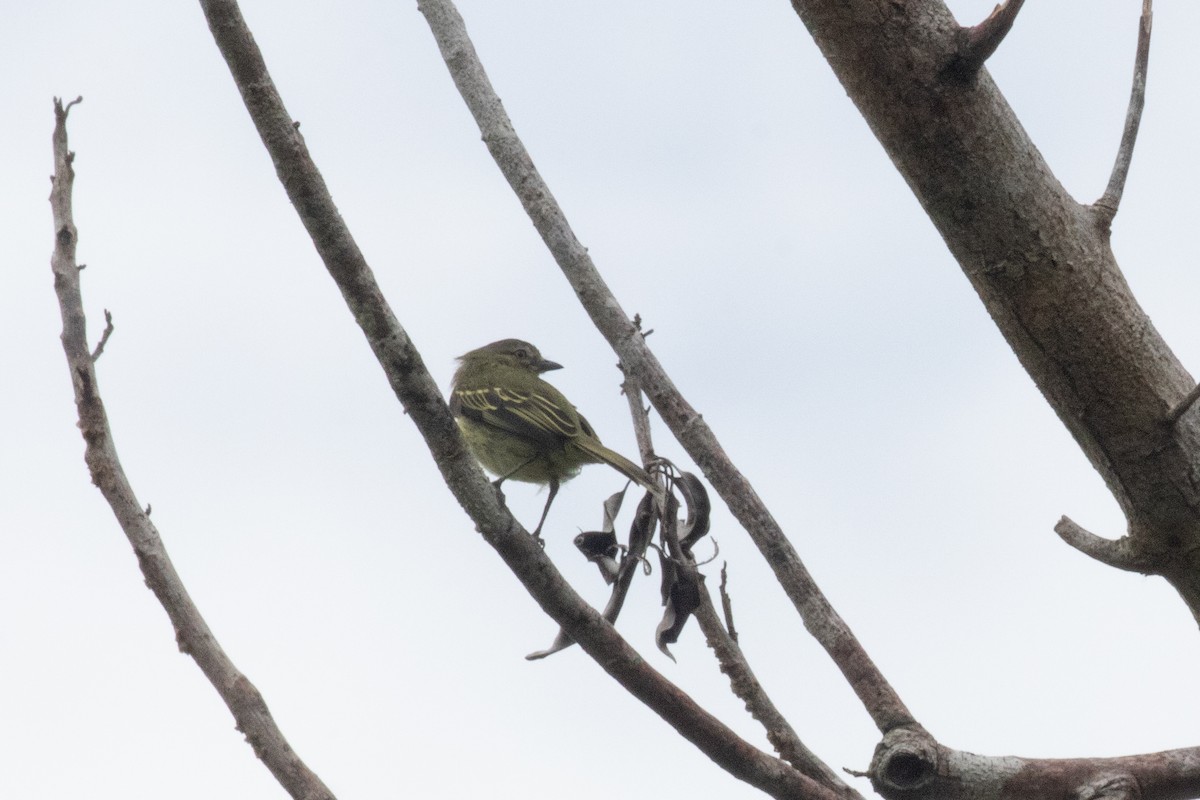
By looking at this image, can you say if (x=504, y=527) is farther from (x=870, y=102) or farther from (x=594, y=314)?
(x=594, y=314)

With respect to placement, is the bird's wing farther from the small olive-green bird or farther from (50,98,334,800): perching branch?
(50,98,334,800): perching branch

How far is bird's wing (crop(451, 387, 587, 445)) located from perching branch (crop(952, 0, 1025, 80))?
538cm

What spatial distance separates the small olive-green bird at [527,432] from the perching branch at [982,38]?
190 inches

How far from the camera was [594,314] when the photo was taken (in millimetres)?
4609

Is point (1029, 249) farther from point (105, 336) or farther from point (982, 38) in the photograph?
point (105, 336)

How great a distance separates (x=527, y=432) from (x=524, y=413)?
181 mm

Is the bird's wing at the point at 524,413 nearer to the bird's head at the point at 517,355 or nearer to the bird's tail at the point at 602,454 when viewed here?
the bird's tail at the point at 602,454

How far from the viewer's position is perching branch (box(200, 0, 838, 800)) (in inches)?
105

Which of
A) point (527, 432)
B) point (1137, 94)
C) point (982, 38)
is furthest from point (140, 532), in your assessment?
point (527, 432)

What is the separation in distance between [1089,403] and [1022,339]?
0.19 meters

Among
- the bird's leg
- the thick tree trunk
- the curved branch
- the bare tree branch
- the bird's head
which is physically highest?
the bird's head

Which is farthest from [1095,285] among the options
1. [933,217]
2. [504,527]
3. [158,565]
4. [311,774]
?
[158,565]

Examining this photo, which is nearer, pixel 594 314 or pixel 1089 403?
pixel 1089 403

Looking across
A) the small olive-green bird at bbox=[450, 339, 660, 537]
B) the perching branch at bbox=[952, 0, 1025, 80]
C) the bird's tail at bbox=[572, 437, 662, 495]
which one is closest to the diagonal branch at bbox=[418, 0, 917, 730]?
the perching branch at bbox=[952, 0, 1025, 80]
